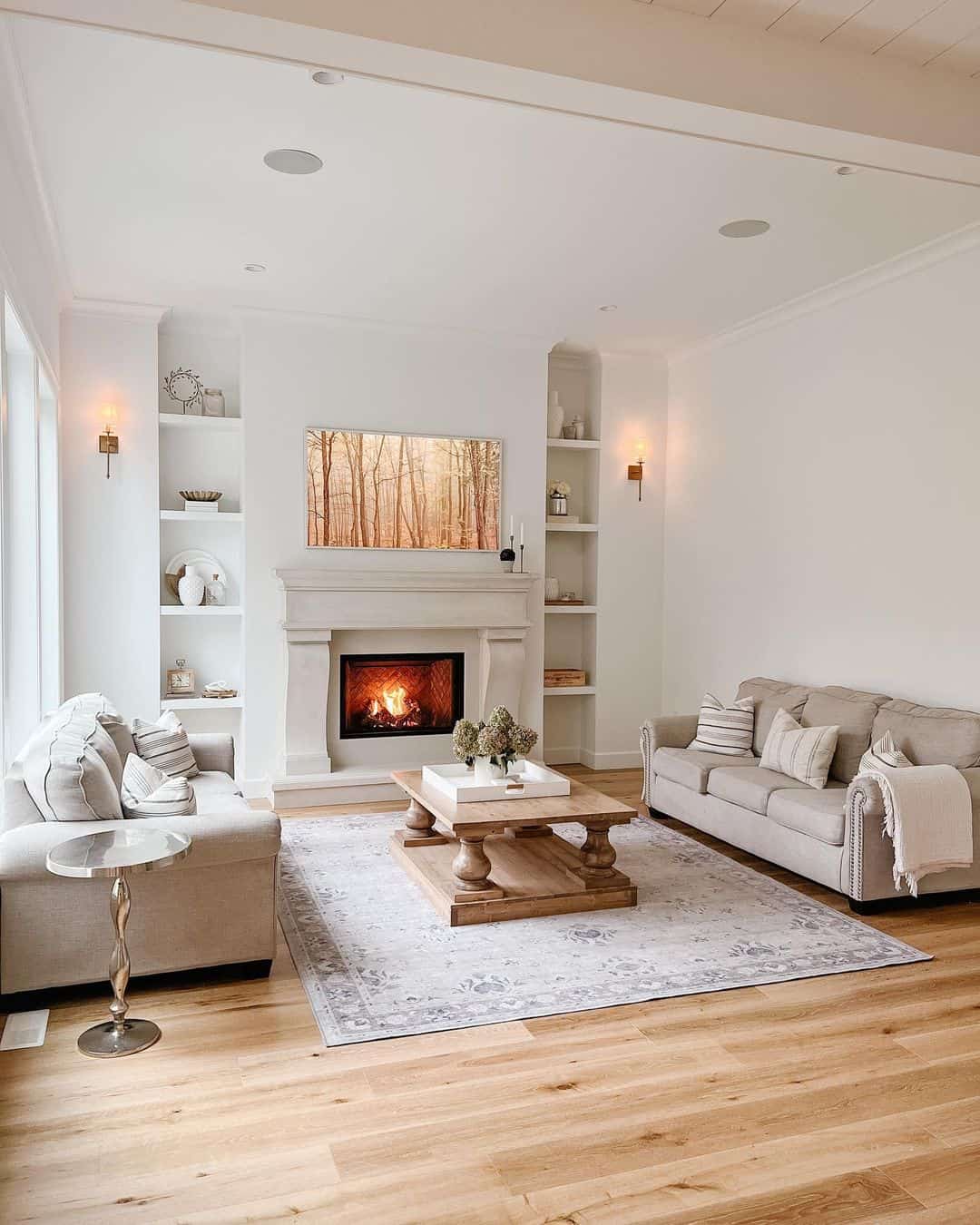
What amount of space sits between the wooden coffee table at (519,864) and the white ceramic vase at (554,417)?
10.9 ft

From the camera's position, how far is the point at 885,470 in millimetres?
5211

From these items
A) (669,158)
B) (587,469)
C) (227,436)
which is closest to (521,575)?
(587,469)

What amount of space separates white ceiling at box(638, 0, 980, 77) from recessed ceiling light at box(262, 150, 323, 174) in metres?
1.68

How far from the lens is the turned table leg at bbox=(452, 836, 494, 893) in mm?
4043

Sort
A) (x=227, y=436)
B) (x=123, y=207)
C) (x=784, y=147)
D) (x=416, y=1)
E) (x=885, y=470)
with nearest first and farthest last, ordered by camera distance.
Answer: (x=416, y=1) → (x=784, y=147) → (x=123, y=207) → (x=885, y=470) → (x=227, y=436)

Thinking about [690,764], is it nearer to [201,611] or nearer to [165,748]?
[165,748]

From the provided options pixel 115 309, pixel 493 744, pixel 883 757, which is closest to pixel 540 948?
pixel 493 744

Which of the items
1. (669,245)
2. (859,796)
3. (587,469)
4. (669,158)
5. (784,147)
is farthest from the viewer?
(587,469)

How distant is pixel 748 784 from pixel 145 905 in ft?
9.59

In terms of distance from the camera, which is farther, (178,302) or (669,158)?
(178,302)

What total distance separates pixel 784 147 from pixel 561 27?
82cm

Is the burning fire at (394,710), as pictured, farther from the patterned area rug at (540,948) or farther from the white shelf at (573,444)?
the white shelf at (573,444)

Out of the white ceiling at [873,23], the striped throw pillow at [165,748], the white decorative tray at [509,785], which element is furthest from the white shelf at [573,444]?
the white ceiling at [873,23]

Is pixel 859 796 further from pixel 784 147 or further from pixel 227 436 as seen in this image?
pixel 227 436
